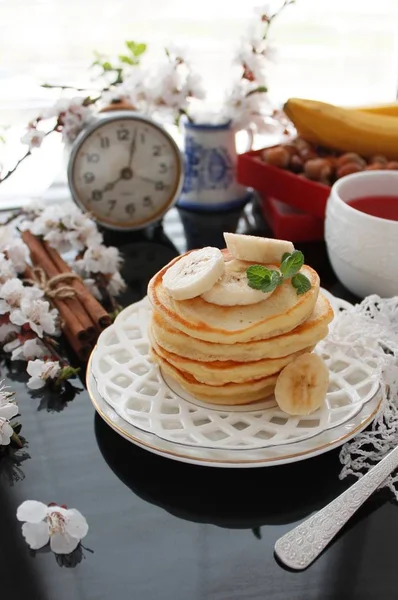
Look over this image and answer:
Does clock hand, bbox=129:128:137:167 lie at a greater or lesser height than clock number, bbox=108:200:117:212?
greater

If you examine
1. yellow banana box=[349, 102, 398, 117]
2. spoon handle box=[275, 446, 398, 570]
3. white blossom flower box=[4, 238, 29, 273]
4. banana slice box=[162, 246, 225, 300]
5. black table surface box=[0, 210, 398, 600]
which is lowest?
black table surface box=[0, 210, 398, 600]

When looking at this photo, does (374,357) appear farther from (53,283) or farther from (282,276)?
(53,283)

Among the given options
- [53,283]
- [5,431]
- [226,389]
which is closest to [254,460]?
[226,389]

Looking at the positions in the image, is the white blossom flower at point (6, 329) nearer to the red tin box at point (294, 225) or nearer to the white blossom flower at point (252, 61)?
the red tin box at point (294, 225)

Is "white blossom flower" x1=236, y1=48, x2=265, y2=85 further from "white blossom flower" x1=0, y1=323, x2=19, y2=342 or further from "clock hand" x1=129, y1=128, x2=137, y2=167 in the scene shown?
"white blossom flower" x1=0, y1=323, x2=19, y2=342

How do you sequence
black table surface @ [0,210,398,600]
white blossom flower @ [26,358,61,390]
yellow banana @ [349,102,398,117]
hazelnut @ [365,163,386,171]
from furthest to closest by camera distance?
yellow banana @ [349,102,398,117], hazelnut @ [365,163,386,171], white blossom flower @ [26,358,61,390], black table surface @ [0,210,398,600]

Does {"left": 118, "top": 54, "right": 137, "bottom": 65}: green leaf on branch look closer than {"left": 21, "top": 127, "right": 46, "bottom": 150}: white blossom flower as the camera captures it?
No

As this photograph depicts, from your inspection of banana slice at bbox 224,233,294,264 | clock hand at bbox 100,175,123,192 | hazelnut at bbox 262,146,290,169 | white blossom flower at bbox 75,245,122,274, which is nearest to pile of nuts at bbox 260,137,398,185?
hazelnut at bbox 262,146,290,169
